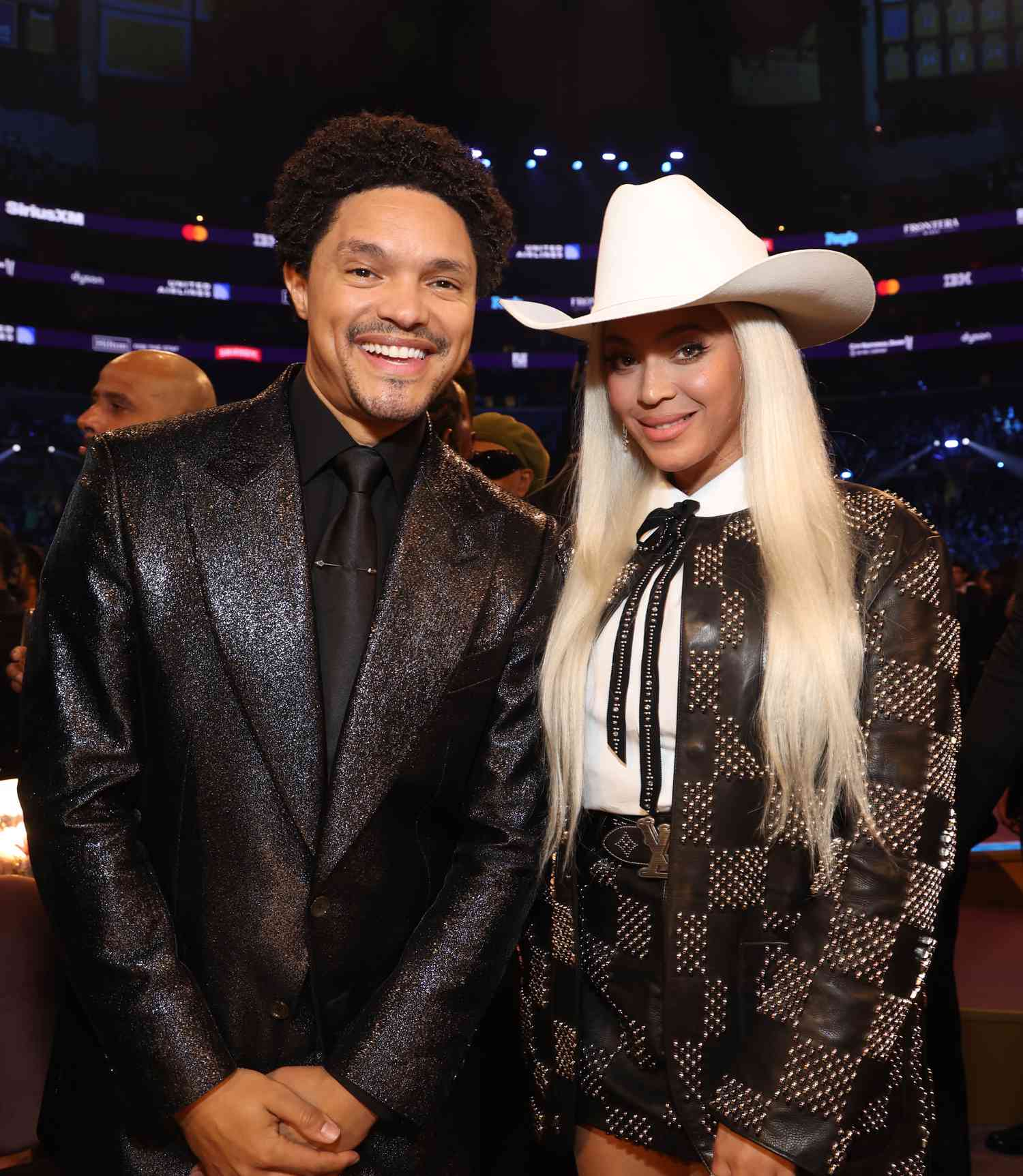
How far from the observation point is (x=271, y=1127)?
146 cm

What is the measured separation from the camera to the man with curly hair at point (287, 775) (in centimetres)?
150

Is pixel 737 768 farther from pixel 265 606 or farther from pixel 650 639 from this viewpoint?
pixel 265 606

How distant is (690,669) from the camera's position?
70.4 inches

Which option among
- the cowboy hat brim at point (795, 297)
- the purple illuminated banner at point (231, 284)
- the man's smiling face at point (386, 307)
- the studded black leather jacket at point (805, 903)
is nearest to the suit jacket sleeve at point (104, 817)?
the man's smiling face at point (386, 307)

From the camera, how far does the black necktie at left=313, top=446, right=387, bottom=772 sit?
1.65m

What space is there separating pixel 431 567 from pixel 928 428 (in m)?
16.1

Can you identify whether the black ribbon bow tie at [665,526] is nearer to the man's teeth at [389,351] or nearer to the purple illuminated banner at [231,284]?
the man's teeth at [389,351]

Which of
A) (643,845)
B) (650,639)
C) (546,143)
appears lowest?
(643,845)

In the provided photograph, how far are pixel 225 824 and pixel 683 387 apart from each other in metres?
1.01

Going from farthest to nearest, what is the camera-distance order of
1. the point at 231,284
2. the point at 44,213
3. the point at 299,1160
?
the point at 231,284
the point at 44,213
the point at 299,1160

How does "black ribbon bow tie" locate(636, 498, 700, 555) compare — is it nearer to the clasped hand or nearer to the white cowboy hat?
the white cowboy hat

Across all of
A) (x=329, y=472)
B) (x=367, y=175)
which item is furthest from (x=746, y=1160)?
(x=367, y=175)

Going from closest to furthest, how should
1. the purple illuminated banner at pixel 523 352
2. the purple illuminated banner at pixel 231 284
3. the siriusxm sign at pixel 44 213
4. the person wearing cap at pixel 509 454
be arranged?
the person wearing cap at pixel 509 454
the siriusxm sign at pixel 44 213
the purple illuminated banner at pixel 231 284
the purple illuminated banner at pixel 523 352

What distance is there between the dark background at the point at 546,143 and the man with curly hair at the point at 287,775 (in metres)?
11.1
